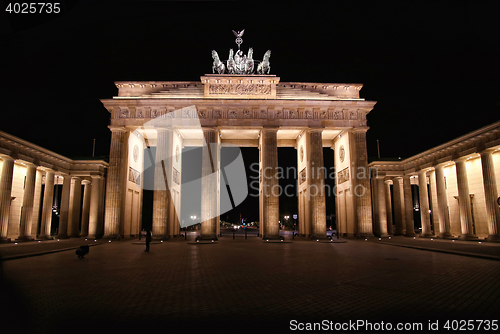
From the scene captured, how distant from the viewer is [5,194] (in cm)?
2955

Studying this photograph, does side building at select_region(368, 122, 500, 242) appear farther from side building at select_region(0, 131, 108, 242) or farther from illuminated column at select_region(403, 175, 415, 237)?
side building at select_region(0, 131, 108, 242)

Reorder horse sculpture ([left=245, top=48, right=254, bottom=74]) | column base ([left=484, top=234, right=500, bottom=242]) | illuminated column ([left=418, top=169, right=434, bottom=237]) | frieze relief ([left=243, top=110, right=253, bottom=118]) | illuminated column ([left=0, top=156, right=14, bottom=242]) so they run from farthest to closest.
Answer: illuminated column ([left=418, top=169, right=434, bottom=237]), horse sculpture ([left=245, top=48, right=254, bottom=74]), frieze relief ([left=243, top=110, right=253, bottom=118]), illuminated column ([left=0, top=156, right=14, bottom=242]), column base ([left=484, top=234, right=500, bottom=242])

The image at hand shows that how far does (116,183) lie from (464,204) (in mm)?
36537

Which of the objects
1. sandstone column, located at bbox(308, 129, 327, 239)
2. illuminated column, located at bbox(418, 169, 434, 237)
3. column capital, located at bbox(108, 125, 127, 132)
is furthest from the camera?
illuminated column, located at bbox(418, 169, 434, 237)

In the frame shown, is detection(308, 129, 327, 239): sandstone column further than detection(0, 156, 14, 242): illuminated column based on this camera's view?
Yes

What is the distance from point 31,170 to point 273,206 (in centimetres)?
2606

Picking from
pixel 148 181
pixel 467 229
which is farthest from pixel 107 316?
pixel 148 181

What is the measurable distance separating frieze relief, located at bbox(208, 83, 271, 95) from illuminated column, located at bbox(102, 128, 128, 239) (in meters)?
11.4

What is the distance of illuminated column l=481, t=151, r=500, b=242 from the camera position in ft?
89.0

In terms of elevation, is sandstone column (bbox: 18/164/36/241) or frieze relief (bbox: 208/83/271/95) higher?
frieze relief (bbox: 208/83/271/95)

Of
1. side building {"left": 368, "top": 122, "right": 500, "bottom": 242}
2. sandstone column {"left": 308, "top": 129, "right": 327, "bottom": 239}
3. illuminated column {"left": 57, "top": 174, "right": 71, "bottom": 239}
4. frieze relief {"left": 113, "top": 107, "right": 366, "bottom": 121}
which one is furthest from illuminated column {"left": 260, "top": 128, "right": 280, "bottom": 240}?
illuminated column {"left": 57, "top": 174, "right": 71, "bottom": 239}

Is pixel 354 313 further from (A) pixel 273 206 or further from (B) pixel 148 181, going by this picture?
(B) pixel 148 181

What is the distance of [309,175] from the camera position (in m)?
36.6

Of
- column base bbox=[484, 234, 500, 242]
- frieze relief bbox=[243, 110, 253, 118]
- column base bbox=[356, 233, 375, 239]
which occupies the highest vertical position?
frieze relief bbox=[243, 110, 253, 118]
